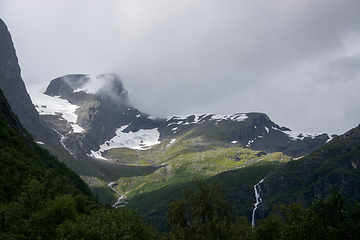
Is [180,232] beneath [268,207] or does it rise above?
above

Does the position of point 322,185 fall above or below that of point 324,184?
below

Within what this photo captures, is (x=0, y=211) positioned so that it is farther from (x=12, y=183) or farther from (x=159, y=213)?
(x=159, y=213)

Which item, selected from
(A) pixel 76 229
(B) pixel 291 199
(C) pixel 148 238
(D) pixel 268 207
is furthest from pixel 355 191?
(A) pixel 76 229

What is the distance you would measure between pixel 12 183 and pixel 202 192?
4337cm

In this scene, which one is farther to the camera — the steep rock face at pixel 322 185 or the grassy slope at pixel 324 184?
the grassy slope at pixel 324 184

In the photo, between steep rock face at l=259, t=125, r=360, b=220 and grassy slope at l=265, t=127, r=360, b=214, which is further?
grassy slope at l=265, t=127, r=360, b=214

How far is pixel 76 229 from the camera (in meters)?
25.8

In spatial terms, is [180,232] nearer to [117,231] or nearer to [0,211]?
[117,231]

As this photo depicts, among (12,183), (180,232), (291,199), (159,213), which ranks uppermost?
(12,183)

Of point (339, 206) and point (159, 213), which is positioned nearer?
point (339, 206)

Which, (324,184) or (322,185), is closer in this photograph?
(324,184)

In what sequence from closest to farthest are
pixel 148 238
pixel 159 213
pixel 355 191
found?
pixel 148 238 → pixel 355 191 → pixel 159 213

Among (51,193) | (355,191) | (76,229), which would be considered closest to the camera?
(76,229)

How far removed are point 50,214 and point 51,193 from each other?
1016 cm
